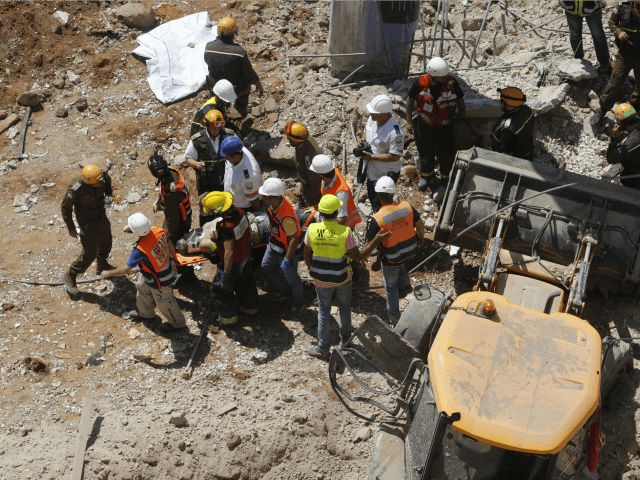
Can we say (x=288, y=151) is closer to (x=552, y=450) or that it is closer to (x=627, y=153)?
(x=627, y=153)

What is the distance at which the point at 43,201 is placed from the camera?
8406 mm

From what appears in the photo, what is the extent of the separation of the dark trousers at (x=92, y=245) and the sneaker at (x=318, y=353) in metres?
2.88

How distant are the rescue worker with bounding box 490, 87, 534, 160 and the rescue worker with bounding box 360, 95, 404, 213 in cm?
116

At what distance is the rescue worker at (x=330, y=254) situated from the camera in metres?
5.43

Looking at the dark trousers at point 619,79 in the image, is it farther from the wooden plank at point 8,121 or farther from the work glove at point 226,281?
the wooden plank at point 8,121

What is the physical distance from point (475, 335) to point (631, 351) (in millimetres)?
2551

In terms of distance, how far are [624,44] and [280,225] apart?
5.03 m

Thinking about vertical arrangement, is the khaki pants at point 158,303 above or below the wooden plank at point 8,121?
below

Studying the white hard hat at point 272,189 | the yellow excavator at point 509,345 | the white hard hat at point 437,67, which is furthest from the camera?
the white hard hat at point 437,67

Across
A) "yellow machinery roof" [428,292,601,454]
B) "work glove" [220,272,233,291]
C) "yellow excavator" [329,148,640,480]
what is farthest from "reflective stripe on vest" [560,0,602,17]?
"work glove" [220,272,233,291]

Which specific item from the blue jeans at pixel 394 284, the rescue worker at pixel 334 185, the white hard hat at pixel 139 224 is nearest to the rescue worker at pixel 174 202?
the white hard hat at pixel 139 224

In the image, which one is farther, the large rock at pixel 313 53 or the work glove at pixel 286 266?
the large rock at pixel 313 53

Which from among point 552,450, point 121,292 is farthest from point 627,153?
point 121,292

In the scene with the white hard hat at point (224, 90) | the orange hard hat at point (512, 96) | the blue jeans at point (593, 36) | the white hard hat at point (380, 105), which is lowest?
the white hard hat at point (224, 90)
